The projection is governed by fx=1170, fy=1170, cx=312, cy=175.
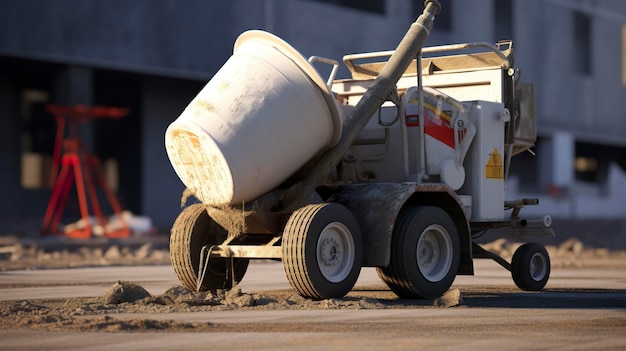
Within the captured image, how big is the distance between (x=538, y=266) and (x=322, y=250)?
407 cm

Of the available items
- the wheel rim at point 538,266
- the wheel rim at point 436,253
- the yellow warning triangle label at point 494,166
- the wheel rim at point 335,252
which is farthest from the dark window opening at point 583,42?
the wheel rim at point 335,252

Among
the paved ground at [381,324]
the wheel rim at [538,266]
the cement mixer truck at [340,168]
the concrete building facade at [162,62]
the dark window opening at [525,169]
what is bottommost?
the paved ground at [381,324]

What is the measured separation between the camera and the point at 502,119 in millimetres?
13000

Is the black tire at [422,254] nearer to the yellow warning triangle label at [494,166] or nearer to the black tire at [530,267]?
the yellow warning triangle label at [494,166]

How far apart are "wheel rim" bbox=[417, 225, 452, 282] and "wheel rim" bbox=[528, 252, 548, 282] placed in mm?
2096

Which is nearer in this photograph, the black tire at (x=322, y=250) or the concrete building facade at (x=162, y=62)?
the black tire at (x=322, y=250)

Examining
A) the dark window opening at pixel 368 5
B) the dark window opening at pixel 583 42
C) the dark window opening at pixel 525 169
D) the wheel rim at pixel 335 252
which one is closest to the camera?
the wheel rim at pixel 335 252

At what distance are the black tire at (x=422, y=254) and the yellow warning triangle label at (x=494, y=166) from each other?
110 cm

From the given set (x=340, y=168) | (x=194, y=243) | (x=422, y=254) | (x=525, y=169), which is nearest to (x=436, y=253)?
(x=422, y=254)

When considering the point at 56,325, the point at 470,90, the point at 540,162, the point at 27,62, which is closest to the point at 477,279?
the point at 470,90

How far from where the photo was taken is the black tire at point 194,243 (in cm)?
1205

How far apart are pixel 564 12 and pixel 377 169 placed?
35.5 metres

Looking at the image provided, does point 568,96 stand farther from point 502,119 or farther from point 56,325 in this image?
point 56,325

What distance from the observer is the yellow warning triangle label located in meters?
12.9
